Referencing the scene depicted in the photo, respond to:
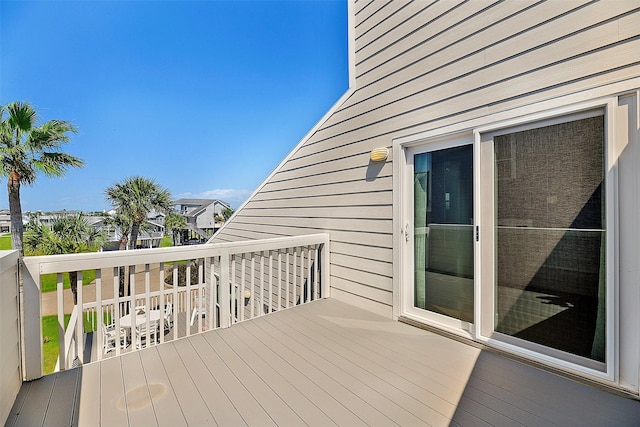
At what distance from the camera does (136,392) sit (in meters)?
1.76

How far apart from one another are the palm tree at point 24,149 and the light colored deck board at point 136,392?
26.7 feet

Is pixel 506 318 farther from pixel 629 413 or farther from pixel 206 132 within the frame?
pixel 206 132

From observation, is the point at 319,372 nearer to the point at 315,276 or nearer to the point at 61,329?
the point at 315,276

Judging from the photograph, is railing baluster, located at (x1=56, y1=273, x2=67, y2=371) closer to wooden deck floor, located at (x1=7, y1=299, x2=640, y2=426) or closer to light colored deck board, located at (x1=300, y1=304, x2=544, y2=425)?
wooden deck floor, located at (x1=7, y1=299, x2=640, y2=426)

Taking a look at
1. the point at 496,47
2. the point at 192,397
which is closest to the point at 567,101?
the point at 496,47

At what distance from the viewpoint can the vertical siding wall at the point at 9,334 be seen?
1.50 m

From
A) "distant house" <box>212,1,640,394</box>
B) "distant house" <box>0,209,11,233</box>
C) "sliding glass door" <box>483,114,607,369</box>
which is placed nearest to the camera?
"distant house" <box>212,1,640,394</box>

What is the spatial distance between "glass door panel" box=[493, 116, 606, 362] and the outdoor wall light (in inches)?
40.8

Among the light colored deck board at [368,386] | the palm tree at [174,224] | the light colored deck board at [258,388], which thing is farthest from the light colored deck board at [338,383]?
the palm tree at [174,224]

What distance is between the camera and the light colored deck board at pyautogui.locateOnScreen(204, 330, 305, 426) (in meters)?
1.55

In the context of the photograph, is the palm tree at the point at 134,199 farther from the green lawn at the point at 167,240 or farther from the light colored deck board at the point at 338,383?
the light colored deck board at the point at 338,383

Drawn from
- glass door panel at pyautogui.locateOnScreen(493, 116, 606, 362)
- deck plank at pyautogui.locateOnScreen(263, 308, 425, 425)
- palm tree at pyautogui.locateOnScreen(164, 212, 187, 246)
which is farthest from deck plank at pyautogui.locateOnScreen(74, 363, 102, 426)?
palm tree at pyautogui.locateOnScreen(164, 212, 187, 246)

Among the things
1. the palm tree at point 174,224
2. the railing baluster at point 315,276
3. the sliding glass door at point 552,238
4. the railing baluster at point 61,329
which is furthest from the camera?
the palm tree at point 174,224

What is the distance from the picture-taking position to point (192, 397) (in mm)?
1714
